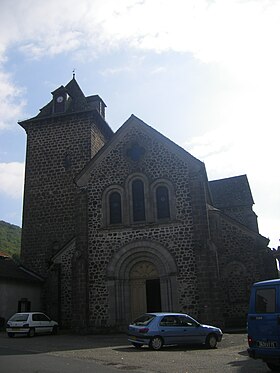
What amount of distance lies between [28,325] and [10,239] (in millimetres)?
72101

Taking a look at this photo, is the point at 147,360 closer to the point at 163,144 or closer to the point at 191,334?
the point at 191,334

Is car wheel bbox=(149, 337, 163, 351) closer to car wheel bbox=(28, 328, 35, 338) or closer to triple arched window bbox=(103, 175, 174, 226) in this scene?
triple arched window bbox=(103, 175, 174, 226)

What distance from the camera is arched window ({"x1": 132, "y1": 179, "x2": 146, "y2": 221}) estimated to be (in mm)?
21422

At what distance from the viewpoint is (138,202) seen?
850 inches

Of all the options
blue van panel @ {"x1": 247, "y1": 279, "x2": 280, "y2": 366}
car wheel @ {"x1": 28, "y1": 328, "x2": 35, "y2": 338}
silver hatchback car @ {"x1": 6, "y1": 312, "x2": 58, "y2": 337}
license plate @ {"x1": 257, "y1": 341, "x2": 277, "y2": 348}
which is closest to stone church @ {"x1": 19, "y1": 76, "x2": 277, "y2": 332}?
silver hatchback car @ {"x1": 6, "y1": 312, "x2": 58, "y2": 337}

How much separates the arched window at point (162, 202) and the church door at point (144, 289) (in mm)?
2639

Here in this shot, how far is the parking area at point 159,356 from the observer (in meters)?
10.0

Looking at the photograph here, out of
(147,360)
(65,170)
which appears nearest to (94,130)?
(65,170)

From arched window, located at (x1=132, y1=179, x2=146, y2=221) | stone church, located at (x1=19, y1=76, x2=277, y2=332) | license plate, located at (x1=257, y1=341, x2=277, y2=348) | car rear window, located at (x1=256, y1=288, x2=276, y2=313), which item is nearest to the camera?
license plate, located at (x1=257, y1=341, x2=277, y2=348)

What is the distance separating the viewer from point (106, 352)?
13055mm

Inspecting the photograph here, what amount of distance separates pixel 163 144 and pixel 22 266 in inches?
568

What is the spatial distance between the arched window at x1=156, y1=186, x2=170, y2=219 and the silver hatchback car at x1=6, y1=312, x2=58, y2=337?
828 centimetres

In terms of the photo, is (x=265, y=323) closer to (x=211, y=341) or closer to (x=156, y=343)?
(x=156, y=343)

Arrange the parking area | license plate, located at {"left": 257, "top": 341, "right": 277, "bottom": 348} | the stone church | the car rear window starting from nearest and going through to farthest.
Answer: license plate, located at {"left": 257, "top": 341, "right": 277, "bottom": 348}, the car rear window, the parking area, the stone church
